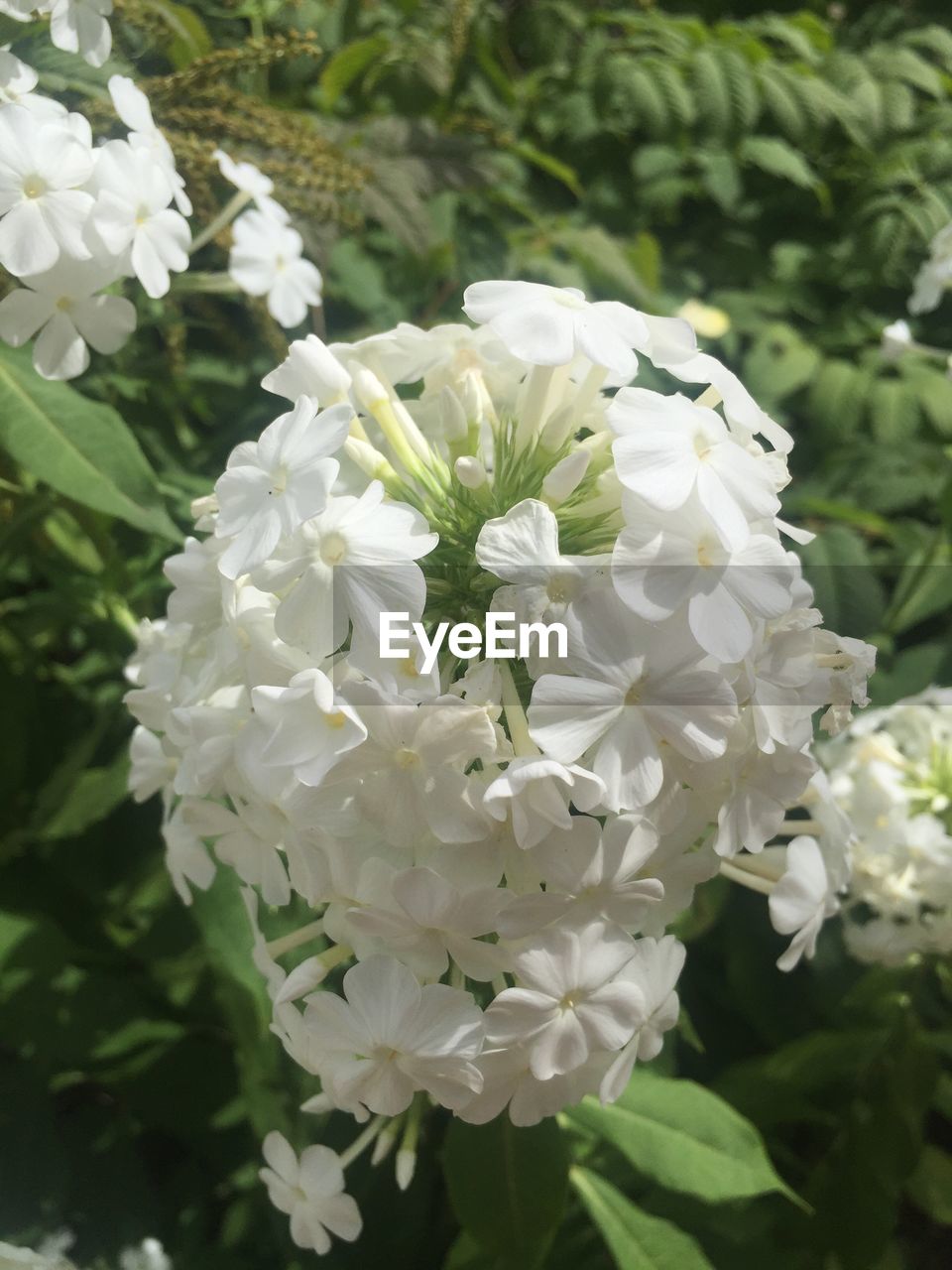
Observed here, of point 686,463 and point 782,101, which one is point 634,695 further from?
point 782,101

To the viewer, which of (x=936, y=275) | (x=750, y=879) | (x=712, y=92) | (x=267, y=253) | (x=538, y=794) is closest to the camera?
(x=538, y=794)

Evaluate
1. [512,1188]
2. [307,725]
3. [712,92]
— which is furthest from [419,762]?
[712,92]

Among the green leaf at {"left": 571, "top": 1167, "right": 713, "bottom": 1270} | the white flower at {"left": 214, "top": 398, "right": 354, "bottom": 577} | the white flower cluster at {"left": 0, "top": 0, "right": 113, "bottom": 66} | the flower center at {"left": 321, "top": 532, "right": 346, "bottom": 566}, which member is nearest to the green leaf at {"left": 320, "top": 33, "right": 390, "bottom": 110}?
the white flower cluster at {"left": 0, "top": 0, "right": 113, "bottom": 66}

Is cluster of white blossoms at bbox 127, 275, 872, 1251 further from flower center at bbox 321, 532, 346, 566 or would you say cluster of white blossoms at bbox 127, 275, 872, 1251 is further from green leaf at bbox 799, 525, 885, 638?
green leaf at bbox 799, 525, 885, 638

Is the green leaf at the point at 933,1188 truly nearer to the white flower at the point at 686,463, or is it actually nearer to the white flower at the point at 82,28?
the white flower at the point at 686,463

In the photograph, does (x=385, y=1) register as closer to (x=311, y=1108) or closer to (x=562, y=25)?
(x=562, y=25)

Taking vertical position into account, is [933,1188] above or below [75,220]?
below

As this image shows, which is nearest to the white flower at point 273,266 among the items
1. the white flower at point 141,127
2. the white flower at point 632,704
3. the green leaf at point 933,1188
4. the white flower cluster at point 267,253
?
the white flower cluster at point 267,253
